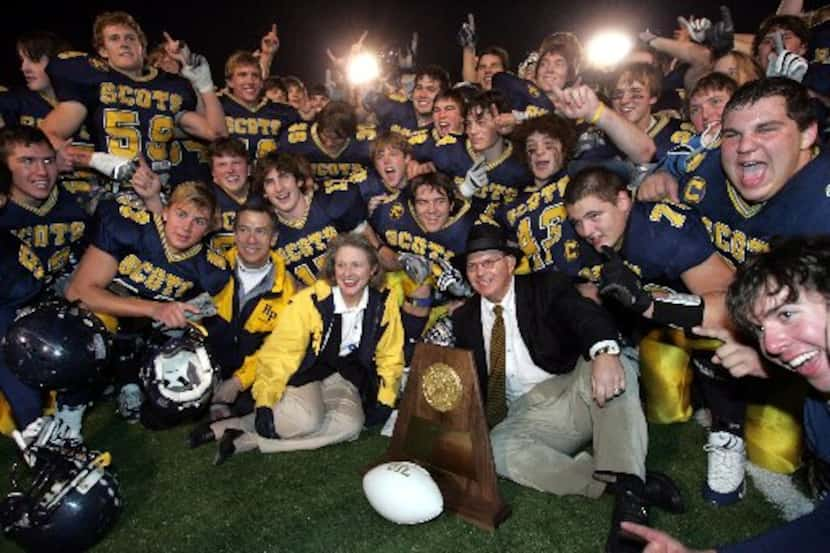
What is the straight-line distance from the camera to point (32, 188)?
13.4 ft

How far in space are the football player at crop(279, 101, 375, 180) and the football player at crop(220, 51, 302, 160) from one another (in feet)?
0.52

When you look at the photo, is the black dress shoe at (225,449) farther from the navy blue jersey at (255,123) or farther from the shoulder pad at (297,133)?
the shoulder pad at (297,133)

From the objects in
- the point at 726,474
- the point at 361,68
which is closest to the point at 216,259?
the point at 726,474

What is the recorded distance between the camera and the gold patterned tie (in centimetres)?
340

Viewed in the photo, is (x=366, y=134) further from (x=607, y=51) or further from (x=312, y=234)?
(x=607, y=51)

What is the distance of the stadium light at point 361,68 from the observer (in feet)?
25.5

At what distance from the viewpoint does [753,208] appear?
2.91 meters

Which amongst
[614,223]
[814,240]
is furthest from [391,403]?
[814,240]

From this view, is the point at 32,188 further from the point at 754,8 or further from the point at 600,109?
the point at 754,8

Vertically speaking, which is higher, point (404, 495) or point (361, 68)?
point (361, 68)

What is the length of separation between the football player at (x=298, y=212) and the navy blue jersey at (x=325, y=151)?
1.09 metres

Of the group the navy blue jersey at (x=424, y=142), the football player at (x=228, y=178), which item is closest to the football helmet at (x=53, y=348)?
the football player at (x=228, y=178)

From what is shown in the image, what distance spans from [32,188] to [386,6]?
29.3ft

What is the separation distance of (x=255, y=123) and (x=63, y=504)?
165 inches
